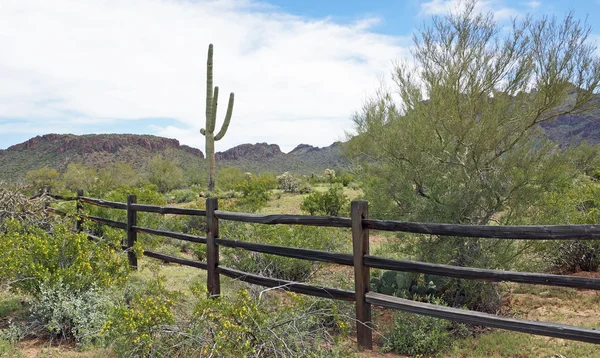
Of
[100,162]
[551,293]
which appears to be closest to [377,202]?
[551,293]

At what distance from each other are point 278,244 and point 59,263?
3708mm

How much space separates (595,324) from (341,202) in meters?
9.91

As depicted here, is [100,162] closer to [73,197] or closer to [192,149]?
[192,149]

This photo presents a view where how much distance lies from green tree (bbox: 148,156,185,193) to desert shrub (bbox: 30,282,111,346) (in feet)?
106

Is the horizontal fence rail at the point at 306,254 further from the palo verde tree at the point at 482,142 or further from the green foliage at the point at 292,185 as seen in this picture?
the green foliage at the point at 292,185

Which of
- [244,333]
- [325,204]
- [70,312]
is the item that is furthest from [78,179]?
[244,333]

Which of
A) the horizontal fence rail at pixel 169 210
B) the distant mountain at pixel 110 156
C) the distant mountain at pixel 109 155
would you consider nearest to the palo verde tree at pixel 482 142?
the horizontal fence rail at pixel 169 210

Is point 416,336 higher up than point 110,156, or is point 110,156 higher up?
point 110,156

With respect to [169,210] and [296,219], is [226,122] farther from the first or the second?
[296,219]

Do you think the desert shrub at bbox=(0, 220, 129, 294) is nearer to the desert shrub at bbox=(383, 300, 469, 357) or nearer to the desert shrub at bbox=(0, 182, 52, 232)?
the desert shrub at bbox=(383, 300, 469, 357)

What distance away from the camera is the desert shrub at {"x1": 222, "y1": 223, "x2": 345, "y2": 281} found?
8242mm

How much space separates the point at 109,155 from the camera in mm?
68250

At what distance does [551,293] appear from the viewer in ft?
26.0

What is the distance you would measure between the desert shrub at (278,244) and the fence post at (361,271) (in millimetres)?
3095
